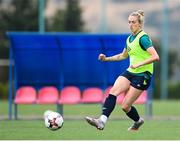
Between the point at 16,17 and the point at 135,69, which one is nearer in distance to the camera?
the point at 135,69

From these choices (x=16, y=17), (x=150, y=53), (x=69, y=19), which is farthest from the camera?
(x=69, y=19)

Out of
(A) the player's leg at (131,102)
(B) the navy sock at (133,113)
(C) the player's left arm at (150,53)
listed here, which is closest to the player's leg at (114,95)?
(A) the player's leg at (131,102)

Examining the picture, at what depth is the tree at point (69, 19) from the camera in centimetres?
3434

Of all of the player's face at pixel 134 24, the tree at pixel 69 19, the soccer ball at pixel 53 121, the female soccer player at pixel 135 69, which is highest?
the player's face at pixel 134 24

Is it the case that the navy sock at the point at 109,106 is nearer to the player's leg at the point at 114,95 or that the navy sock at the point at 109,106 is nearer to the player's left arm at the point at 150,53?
the player's leg at the point at 114,95

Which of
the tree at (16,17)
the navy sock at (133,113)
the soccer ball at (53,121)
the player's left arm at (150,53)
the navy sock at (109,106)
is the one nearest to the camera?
the player's left arm at (150,53)

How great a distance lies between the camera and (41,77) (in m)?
20.6

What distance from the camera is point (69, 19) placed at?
34.3m

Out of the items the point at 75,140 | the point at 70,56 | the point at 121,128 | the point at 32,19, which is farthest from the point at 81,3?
the point at 75,140

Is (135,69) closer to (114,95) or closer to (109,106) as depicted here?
(114,95)

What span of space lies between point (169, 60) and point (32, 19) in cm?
720

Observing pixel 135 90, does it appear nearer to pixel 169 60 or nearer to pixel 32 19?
pixel 32 19

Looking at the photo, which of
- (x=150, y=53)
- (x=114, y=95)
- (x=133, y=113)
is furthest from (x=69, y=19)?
(x=150, y=53)

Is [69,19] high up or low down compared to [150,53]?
down
